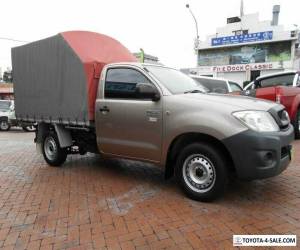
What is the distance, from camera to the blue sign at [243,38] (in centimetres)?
3425

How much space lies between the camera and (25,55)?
6.88 metres

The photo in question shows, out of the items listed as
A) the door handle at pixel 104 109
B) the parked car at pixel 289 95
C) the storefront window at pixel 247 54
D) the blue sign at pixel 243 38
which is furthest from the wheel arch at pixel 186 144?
the blue sign at pixel 243 38

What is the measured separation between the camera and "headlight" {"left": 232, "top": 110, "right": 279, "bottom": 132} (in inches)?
149

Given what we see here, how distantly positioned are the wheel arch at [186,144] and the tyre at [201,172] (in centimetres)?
9

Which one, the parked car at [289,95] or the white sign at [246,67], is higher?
the white sign at [246,67]

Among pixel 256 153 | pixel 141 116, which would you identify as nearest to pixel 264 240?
pixel 256 153

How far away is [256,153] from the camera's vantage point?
12.2 ft

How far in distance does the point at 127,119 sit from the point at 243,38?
34.6 meters

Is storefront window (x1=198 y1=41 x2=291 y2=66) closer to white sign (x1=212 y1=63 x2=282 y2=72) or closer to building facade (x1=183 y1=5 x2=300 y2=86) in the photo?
building facade (x1=183 y1=5 x2=300 y2=86)

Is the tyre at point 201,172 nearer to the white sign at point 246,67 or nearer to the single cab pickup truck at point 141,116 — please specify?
the single cab pickup truck at point 141,116

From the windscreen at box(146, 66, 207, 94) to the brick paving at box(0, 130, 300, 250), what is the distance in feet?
5.14

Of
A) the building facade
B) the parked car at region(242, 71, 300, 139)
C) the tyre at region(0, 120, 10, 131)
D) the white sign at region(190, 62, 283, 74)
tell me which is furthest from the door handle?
the white sign at region(190, 62, 283, 74)

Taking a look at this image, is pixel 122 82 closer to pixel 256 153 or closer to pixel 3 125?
pixel 256 153

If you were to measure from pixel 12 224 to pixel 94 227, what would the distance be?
3.42ft
